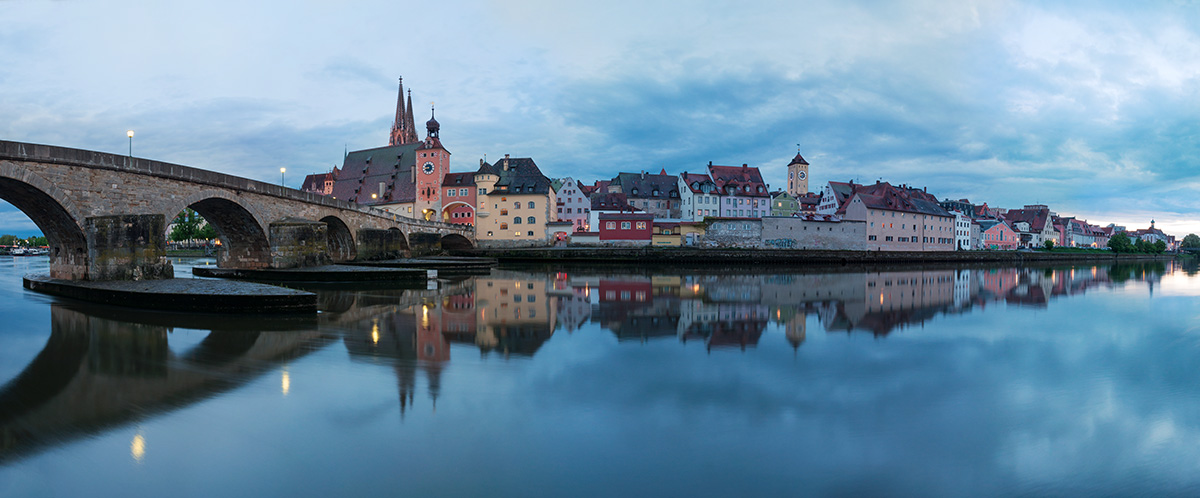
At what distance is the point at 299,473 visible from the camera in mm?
4305

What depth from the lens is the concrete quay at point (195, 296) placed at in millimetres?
12016

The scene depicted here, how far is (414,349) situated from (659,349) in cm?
391

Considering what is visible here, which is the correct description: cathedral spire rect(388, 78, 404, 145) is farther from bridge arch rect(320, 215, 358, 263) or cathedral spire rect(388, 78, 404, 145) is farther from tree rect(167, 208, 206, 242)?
bridge arch rect(320, 215, 358, 263)

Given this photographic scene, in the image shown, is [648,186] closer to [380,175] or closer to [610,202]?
[610,202]

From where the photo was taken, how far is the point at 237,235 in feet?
79.4

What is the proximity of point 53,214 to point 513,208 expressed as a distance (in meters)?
44.1

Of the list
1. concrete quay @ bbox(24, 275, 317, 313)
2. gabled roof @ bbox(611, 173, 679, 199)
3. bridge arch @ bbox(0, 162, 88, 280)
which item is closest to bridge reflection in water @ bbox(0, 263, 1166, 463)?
concrete quay @ bbox(24, 275, 317, 313)

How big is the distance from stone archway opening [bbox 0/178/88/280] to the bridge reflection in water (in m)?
2.73

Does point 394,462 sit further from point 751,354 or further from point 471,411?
point 751,354

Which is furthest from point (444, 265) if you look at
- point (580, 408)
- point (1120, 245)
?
point (1120, 245)

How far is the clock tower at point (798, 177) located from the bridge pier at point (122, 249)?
79.1 metres

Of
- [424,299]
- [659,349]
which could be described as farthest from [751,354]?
[424,299]

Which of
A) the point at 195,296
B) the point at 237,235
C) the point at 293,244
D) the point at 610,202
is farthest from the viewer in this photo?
the point at 610,202

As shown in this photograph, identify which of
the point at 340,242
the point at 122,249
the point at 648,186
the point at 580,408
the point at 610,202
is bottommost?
the point at 580,408
